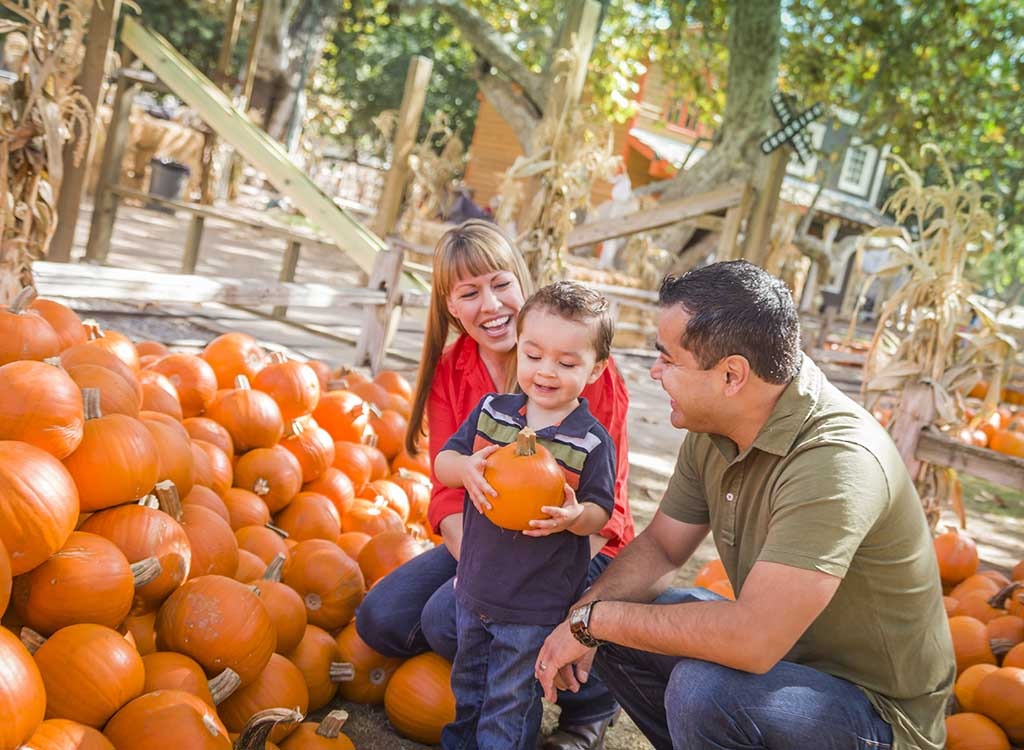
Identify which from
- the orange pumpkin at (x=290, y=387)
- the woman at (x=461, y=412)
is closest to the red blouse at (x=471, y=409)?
the woman at (x=461, y=412)

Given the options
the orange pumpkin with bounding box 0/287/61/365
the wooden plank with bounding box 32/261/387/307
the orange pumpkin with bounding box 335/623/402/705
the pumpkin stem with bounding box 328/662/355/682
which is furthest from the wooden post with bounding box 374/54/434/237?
the pumpkin stem with bounding box 328/662/355/682

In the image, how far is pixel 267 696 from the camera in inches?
96.2

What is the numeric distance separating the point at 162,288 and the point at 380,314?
161cm

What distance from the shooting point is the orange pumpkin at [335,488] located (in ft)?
12.0

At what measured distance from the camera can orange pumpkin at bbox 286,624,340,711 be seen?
269 cm

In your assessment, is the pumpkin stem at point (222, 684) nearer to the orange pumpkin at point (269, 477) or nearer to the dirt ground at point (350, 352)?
the dirt ground at point (350, 352)

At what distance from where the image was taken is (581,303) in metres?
2.38

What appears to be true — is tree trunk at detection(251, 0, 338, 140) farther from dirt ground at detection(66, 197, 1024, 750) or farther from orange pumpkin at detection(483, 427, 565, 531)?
orange pumpkin at detection(483, 427, 565, 531)

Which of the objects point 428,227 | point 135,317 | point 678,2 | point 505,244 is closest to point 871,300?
point 678,2

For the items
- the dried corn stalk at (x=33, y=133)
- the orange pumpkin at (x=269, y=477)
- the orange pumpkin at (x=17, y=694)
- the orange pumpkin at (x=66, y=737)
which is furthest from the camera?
the dried corn stalk at (x=33, y=133)

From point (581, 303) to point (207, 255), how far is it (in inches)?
446

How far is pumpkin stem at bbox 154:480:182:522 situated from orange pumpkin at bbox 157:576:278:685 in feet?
0.87

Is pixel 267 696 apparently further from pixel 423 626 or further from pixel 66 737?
pixel 66 737

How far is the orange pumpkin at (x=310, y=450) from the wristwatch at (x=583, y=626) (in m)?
1.65
